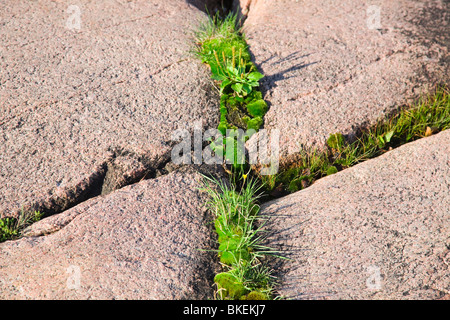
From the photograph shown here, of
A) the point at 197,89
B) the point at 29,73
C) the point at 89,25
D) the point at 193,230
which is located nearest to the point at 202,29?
the point at 197,89

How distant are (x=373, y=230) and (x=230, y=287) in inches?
Result: 39.5

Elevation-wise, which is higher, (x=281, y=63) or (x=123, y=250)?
(x=281, y=63)

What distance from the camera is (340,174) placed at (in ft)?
10.2

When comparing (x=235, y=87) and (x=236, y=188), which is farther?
(x=235, y=87)

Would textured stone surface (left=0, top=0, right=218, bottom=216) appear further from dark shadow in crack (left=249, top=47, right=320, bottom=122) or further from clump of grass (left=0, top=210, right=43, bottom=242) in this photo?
dark shadow in crack (left=249, top=47, right=320, bottom=122)

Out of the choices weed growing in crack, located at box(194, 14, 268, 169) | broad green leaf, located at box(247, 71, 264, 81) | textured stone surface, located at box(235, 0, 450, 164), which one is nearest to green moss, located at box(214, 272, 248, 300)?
weed growing in crack, located at box(194, 14, 268, 169)

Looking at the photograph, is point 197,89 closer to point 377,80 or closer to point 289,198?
point 289,198

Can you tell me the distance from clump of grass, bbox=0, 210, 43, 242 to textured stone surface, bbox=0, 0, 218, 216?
67 millimetres

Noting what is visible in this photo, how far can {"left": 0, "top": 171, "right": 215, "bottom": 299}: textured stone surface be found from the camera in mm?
2412

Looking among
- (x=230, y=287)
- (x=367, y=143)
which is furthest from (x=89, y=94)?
(x=367, y=143)

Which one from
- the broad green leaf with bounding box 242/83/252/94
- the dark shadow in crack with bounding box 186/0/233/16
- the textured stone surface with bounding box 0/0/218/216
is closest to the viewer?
the textured stone surface with bounding box 0/0/218/216

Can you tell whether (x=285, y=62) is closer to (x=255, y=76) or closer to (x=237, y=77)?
(x=255, y=76)

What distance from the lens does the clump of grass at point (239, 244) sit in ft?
8.15

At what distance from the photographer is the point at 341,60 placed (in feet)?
12.3
